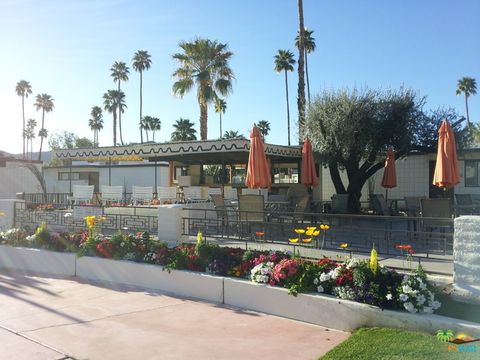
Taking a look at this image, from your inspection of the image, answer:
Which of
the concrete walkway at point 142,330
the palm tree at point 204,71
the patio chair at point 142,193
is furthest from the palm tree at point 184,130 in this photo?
the concrete walkway at point 142,330

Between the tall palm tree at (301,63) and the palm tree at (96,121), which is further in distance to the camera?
the palm tree at (96,121)

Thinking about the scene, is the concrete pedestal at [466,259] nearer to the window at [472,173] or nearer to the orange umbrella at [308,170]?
the orange umbrella at [308,170]

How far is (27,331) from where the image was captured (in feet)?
18.1

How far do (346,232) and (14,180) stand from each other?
19.3 metres

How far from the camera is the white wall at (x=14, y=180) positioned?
71.7 ft

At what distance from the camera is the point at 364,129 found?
15.9 metres

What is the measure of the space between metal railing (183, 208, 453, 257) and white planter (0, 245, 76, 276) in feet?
7.55

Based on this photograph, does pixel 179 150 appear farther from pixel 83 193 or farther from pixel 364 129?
pixel 364 129

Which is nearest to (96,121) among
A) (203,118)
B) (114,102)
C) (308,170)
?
(114,102)

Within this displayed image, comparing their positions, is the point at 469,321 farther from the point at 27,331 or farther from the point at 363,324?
the point at 27,331

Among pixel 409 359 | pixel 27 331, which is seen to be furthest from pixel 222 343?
pixel 27 331

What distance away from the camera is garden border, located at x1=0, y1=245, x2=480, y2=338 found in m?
5.05

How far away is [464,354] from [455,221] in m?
1.70

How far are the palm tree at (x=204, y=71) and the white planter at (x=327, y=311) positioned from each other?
19.4 m
